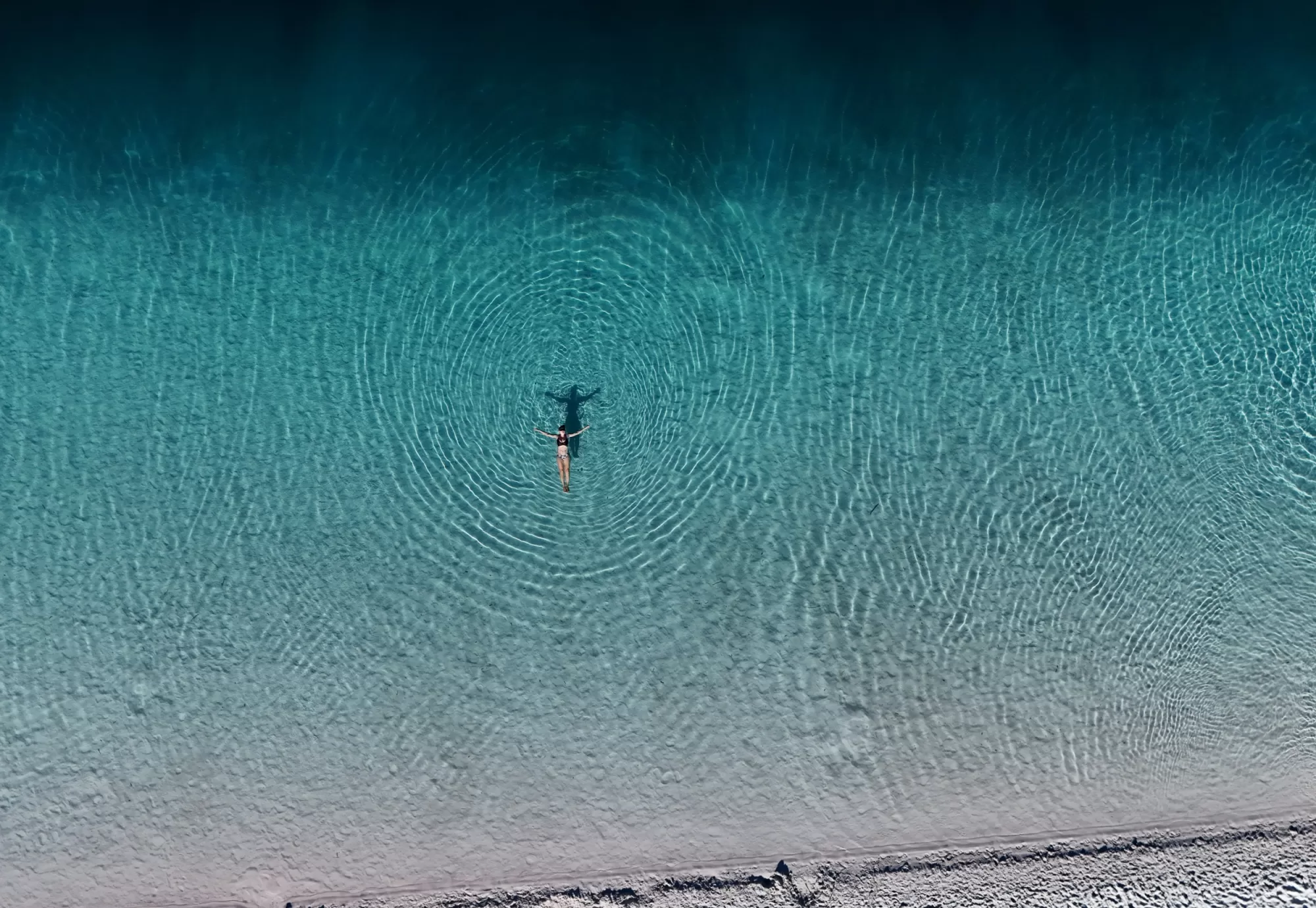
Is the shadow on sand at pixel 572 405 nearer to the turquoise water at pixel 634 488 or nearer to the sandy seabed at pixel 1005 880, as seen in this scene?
the turquoise water at pixel 634 488

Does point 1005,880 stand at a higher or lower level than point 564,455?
lower

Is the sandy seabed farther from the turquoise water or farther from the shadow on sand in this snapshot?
the shadow on sand

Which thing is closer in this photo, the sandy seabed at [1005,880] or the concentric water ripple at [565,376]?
the sandy seabed at [1005,880]

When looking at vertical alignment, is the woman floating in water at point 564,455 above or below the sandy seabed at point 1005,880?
above

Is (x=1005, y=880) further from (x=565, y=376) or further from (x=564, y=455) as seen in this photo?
(x=565, y=376)

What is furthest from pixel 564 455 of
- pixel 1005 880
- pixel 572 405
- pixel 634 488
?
pixel 1005 880

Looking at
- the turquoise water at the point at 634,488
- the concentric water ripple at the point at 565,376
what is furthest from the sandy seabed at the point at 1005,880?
the concentric water ripple at the point at 565,376
